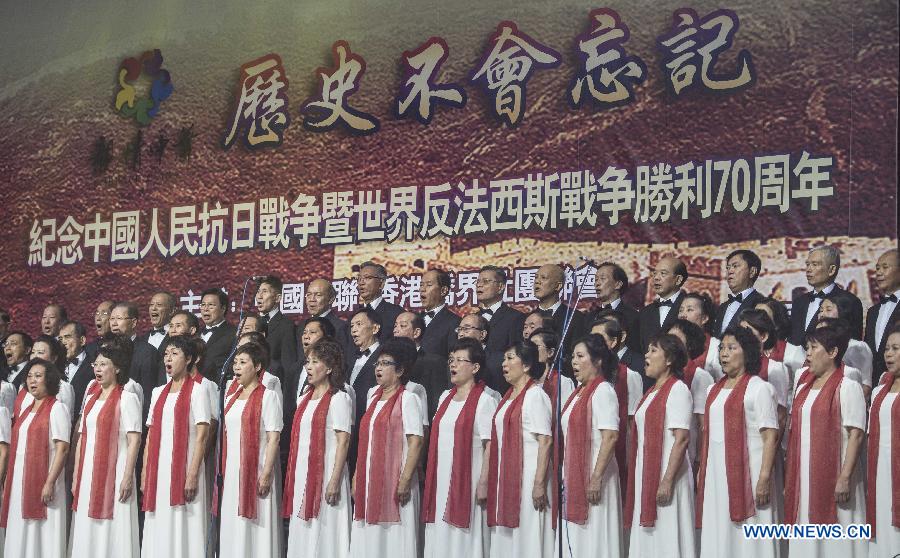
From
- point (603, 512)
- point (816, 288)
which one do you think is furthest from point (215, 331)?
point (816, 288)

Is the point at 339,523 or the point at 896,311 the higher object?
the point at 896,311

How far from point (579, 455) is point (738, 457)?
656mm

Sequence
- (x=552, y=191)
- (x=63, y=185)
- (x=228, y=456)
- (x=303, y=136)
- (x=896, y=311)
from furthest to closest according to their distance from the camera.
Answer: (x=63, y=185), (x=303, y=136), (x=552, y=191), (x=228, y=456), (x=896, y=311)

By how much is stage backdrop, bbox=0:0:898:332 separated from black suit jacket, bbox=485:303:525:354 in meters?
0.32

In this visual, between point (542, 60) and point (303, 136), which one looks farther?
point (303, 136)

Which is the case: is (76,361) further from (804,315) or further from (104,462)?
(804,315)

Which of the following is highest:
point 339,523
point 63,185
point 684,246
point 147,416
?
point 63,185

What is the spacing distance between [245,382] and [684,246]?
2036 millimetres

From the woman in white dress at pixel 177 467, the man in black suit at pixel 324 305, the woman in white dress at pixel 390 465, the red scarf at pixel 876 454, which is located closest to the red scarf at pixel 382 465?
the woman in white dress at pixel 390 465

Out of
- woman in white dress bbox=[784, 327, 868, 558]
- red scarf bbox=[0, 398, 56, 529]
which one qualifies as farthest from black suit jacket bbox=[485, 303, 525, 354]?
red scarf bbox=[0, 398, 56, 529]

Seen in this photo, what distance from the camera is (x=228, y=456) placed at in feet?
20.9

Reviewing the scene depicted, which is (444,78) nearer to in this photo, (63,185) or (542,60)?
(542,60)

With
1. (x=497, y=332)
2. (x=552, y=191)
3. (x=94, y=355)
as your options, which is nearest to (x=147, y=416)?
(x=94, y=355)

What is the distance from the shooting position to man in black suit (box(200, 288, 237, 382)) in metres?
6.86
